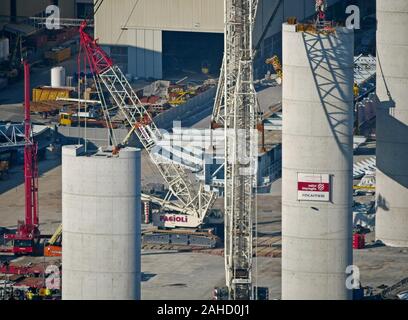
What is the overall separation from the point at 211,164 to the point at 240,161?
74.4 ft

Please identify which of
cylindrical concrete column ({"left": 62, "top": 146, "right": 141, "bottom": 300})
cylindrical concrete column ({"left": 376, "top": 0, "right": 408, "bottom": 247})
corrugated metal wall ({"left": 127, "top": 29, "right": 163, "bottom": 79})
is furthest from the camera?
corrugated metal wall ({"left": 127, "top": 29, "right": 163, "bottom": 79})

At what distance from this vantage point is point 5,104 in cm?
15512

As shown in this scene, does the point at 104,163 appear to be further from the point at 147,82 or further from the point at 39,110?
the point at 147,82

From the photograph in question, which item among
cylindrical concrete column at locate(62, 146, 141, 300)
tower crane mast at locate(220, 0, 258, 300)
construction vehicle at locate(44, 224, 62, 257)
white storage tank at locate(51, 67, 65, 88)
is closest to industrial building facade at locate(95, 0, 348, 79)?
white storage tank at locate(51, 67, 65, 88)

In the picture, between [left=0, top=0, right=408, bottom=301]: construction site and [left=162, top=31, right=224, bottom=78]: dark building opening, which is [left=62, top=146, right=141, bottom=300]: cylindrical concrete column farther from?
[left=162, top=31, right=224, bottom=78]: dark building opening

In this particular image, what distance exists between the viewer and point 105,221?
90.8m

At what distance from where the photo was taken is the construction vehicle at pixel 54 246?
11406 centimetres

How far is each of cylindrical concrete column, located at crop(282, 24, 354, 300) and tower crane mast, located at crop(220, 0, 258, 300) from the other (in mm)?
3094

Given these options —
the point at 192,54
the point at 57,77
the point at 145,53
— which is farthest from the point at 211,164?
the point at 192,54

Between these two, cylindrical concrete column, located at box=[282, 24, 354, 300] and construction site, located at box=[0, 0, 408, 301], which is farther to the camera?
cylindrical concrete column, located at box=[282, 24, 354, 300]

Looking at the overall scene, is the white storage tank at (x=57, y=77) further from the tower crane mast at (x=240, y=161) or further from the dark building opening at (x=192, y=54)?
the tower crane mast at (x=240, y=161)

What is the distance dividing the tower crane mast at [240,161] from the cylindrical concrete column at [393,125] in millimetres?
14681

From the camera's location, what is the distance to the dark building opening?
166 metres
